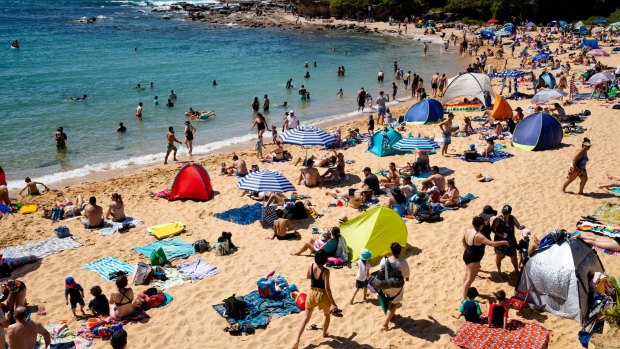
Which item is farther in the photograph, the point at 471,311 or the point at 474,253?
the point at 474,253

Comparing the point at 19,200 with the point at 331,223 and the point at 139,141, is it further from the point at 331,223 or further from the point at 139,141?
the point at 331,223

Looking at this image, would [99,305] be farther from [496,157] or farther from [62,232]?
[496,157]

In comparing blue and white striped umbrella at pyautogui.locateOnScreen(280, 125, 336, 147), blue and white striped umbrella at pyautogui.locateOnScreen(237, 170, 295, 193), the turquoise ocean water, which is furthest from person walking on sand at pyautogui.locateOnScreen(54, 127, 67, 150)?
blue and white striped umbrella at pyautogui.locateOnScreen(237, 170, 295, 193)

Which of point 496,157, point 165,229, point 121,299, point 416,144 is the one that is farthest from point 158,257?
point 496,157

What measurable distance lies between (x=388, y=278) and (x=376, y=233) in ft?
8.51

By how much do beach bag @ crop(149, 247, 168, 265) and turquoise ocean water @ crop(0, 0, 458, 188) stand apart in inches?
361

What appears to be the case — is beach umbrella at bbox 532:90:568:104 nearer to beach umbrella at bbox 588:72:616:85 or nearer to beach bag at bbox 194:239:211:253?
beach umbrella at bbox 588:72:616:85

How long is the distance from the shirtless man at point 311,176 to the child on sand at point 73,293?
7.44 metres

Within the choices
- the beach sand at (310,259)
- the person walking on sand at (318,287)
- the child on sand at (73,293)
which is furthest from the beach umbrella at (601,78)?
the child on sand at (73,293)

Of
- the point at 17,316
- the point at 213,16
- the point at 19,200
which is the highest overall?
the point at 213,16

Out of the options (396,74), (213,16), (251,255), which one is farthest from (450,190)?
(213,16)

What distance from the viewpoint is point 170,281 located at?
9.99 metres

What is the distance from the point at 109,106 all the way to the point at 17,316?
22.3m

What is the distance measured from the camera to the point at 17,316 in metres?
6.79
